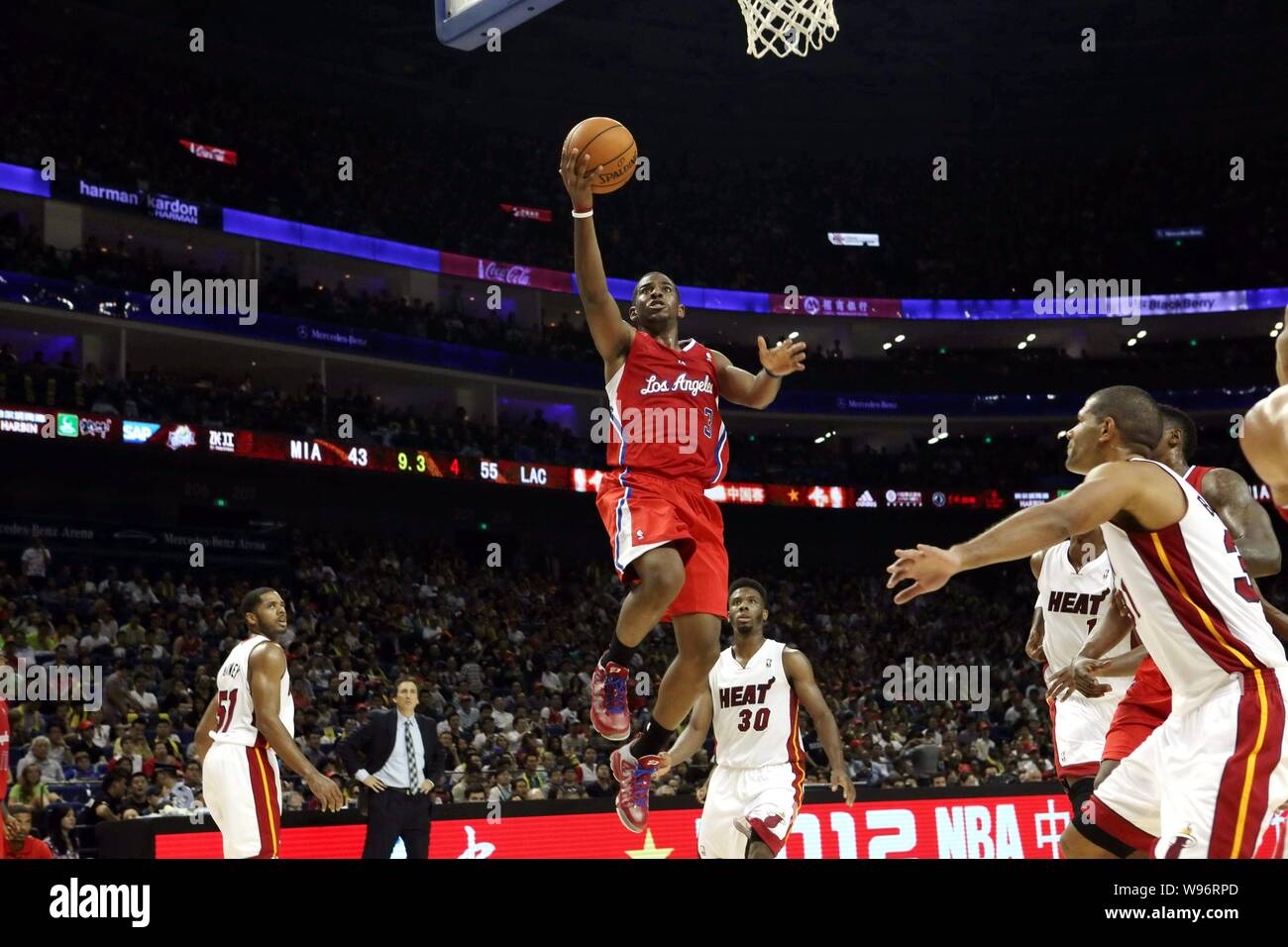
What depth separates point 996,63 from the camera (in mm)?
34906

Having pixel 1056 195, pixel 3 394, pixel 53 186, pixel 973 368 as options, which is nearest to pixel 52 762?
pixel 3 394

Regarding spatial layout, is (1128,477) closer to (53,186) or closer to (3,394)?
(3,394)

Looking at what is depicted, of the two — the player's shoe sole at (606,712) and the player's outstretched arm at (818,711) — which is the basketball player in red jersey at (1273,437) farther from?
the player's outstretched arm at (818,711)

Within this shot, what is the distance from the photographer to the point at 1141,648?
6051mm

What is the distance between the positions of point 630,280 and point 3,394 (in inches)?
582

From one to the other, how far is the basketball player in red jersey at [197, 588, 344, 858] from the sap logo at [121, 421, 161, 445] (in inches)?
608

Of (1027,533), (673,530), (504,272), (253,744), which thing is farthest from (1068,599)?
(504,272)

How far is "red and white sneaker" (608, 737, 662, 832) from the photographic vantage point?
6.60m

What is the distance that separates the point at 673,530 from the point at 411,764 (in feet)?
16.7

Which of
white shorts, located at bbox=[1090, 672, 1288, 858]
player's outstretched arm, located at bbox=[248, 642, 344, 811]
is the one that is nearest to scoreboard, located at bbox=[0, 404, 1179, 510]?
player's outstretched arm, located at bbox=[248, 642, 344, 811]

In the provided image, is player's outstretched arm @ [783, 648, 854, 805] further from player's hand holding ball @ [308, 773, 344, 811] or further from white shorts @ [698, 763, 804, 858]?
player's hand holding ball @ [308, 773, 344, 811]

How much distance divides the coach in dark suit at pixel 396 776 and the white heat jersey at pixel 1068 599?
4.89 m

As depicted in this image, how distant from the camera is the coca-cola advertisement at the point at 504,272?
2988 centimetres

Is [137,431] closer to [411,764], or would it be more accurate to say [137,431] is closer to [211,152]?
[211,152]
